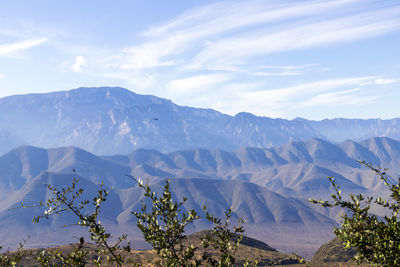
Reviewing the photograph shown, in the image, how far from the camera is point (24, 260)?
78.1m

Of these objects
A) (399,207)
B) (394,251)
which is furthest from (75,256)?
(399,207)

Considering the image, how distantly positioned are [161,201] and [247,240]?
92889 mm

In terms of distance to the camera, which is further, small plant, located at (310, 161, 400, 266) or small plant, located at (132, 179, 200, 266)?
small plant, located at (132, 179, 200, 266)

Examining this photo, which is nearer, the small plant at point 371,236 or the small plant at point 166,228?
the small plant at point 371,236

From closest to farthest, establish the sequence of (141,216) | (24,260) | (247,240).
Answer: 1. (141,216)
2. (24,260)
3. (247,240)

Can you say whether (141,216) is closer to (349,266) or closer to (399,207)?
(399,207)

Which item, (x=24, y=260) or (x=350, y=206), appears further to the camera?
(x=24, y=260)

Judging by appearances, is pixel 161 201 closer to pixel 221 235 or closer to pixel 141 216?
pixel 141 216

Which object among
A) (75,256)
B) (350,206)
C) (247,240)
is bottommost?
(247,240)

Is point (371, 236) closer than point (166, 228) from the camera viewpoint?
No

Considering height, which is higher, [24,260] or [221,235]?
[221,235]

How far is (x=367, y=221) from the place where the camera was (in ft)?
Result: 40.9

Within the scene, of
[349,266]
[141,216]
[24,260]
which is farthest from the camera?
[24,260]

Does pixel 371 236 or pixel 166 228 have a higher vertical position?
pixel 166 228
